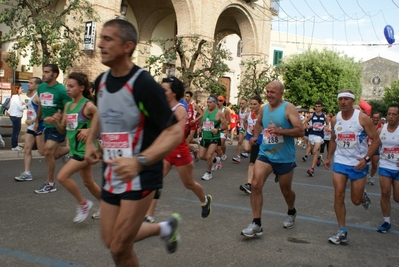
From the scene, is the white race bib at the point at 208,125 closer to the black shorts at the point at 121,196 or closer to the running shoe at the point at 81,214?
the running shoe at the point at 81,214

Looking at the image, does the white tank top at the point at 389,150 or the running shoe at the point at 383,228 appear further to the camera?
the white tank top at the point at 389,150

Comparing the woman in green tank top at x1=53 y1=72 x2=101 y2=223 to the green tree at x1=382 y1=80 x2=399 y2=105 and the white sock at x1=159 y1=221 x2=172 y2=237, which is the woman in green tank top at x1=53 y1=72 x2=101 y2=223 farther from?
the green tree at x1=382 y1=80 x2=399 y2=105

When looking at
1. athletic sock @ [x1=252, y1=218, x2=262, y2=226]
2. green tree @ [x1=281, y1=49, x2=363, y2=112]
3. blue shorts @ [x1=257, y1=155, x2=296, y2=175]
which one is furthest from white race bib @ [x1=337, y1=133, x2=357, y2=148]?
green tree @ [x1=281, y1=49, x2=363, y2=112]

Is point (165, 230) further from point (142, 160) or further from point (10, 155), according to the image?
point (10, 155)

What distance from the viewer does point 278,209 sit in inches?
267

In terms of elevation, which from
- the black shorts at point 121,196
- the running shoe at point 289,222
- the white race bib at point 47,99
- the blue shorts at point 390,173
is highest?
the white race bib at point 47,99

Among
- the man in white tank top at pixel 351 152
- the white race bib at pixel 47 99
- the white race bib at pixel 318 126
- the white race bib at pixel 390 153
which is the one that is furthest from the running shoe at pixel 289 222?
the white race bib at pixel 318 126

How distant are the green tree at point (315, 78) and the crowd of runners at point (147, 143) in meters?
27.6

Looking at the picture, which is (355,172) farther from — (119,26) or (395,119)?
(119,26)

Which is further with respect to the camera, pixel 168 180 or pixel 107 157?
pixel 168 180

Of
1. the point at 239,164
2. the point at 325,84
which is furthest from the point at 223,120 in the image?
the point at 325,84

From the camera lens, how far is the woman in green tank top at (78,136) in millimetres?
5324

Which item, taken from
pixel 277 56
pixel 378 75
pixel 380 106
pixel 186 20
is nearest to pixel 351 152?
pixel 186 20

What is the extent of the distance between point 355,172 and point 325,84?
34.4 meters
